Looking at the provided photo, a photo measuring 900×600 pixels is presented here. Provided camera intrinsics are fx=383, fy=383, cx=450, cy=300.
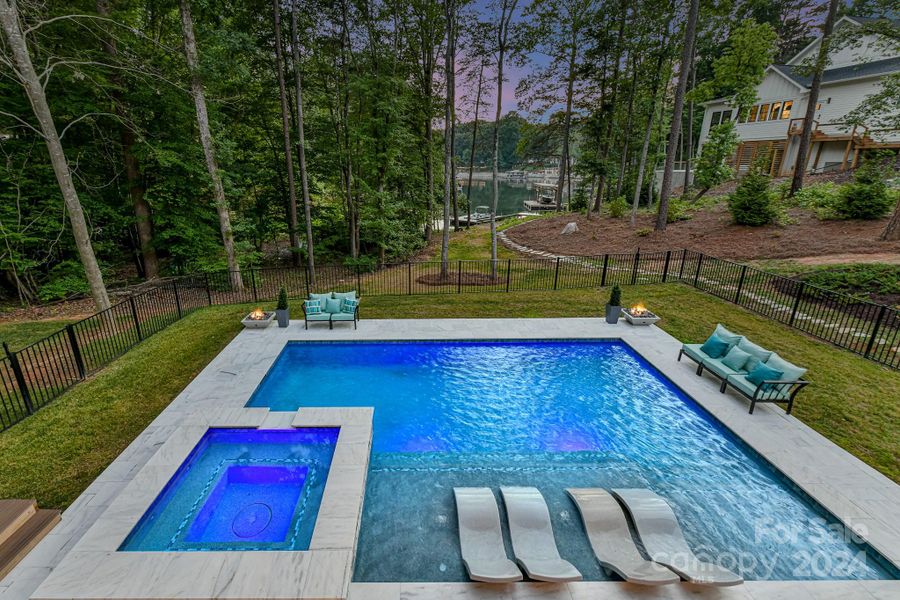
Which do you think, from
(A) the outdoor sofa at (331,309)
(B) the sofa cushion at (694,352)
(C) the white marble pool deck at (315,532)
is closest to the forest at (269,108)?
(A) the outdoor sofa at (331,309)

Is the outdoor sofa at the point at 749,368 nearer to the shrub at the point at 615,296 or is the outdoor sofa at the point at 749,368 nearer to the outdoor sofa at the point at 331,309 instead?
the shrub at the point at 615,296

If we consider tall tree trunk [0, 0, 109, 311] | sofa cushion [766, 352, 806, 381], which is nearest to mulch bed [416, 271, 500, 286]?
sofa cushion [766, 352, 806, 381]

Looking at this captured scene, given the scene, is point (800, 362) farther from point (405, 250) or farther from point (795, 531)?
point (405, 250)

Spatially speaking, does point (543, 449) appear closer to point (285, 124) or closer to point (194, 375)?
point (194, 375)

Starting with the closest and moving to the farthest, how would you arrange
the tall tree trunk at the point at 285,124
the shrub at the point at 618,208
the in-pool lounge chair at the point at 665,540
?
the in-pool lounge chair at the point at 665,540 < the tall tree trunk at the point at 285,124 < the shrub at the point at 618,208

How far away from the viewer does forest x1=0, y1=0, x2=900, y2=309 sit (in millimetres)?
11781

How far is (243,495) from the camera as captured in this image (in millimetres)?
5305

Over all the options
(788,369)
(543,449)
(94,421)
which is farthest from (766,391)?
(94,421)

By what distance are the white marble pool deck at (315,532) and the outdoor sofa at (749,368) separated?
34cm

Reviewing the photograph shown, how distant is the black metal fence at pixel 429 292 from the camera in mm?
7867

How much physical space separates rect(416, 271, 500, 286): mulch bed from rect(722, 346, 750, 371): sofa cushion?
8.51 metres

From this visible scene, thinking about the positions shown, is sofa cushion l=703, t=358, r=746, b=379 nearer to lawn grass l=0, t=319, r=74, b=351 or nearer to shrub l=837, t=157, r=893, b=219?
shrub l=837, t=157, r=893, b=219

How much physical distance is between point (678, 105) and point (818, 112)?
14.8 m

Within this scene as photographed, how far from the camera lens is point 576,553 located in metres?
4.50
